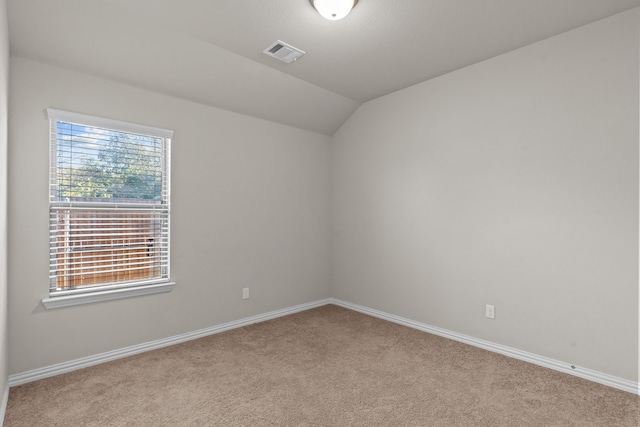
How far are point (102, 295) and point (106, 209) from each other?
0.71 meters

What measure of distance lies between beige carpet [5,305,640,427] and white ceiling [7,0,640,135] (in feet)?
7.81

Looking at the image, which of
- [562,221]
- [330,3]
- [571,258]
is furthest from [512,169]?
[330,3]

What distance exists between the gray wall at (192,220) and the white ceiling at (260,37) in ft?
0.75

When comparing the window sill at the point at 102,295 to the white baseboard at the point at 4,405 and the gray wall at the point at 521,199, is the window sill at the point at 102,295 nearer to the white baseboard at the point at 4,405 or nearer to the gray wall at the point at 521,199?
the white baseboard at the point at 4,405

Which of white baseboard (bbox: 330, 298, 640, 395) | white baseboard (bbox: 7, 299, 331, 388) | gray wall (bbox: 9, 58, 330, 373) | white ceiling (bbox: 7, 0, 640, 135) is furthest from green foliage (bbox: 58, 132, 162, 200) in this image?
white baseboard (bbox: 330, 298, 640, 395)

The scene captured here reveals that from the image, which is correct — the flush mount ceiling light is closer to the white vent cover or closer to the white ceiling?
the white ceiling

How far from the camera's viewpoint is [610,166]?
2521mm

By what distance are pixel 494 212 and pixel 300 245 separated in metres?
2.24

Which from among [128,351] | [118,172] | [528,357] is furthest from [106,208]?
[528,357]

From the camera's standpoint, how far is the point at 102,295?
285 cm

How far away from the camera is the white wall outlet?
3.14 m

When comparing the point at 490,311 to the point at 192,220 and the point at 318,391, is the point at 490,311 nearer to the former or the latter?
the point at 318,391

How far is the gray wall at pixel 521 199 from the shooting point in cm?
250

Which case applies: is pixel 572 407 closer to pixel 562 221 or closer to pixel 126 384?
pixel 562 221
